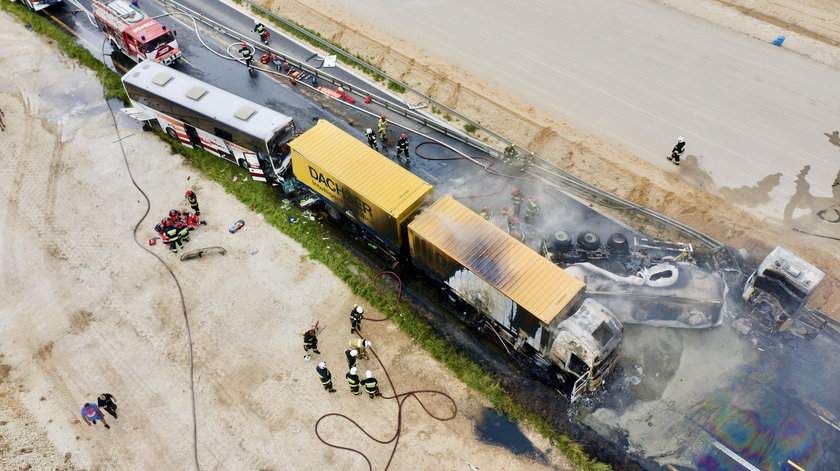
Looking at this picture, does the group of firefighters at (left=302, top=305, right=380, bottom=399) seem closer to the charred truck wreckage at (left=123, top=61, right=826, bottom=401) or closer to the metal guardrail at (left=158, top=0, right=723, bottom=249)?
the charred truck wreckage at (left=123, top=61, right=826, bottom=401)

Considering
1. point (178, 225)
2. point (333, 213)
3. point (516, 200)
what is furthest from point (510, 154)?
point (178, 225)

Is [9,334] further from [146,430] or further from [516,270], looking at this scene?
[516,270]

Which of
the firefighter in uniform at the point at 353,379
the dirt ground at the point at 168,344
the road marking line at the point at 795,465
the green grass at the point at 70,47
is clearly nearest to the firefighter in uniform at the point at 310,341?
the dirt ground at the point at 168,344

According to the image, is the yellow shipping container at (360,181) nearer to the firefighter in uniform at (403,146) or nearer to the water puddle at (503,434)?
the firefighter in uniform at (403,146)

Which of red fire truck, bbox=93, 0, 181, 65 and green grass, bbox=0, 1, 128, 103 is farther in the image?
green grass, bbox=0, 1, 128, 103

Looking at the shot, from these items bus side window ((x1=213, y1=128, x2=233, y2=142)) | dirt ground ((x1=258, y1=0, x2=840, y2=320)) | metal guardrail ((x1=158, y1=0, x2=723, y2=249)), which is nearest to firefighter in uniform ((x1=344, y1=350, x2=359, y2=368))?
bus side window ((x1=213, y1=128, x2=233, y2=142))

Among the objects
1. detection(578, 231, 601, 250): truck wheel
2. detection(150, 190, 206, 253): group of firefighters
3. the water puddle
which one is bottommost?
detection(150, 190, 206, 253): group of firefighters
